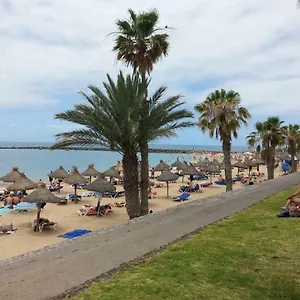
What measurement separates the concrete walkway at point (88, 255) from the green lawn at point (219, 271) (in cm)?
47

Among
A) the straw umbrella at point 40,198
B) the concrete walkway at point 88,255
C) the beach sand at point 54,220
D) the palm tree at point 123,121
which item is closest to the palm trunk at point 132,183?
the palm tree at point 123,121

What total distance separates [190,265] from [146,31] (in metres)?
10.9

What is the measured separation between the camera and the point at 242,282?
15.4 feet

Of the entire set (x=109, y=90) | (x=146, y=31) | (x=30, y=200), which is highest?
(x=146, y=31)

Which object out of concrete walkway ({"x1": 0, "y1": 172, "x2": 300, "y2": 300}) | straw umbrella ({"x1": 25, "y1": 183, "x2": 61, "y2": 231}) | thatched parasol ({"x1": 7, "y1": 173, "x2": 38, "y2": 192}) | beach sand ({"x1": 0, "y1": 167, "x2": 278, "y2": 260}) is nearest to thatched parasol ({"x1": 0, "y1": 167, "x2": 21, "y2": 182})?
thatched parasol ({"x1": 7, "y1": 173, "x2": 38, "y2": 192})

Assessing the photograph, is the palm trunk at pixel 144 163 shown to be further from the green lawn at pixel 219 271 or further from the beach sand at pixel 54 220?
the green lawn at pixel 219 271

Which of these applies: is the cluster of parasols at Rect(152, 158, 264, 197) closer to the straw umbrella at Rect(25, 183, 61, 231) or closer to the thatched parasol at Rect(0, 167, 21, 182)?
the thatched parasol at Rect(0, 167, 21, 182)

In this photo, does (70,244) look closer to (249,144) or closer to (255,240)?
(255,240)

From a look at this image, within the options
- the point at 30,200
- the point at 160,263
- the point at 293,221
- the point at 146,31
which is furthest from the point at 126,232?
the point at 146,31

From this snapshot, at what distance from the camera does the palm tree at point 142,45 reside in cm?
1377

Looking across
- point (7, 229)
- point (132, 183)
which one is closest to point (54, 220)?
point (7, 229)

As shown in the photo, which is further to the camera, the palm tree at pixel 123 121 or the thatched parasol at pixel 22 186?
the thatched parasol at pixel 22 186

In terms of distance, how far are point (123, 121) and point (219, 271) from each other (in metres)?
7.98

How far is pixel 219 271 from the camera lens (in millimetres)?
5098
